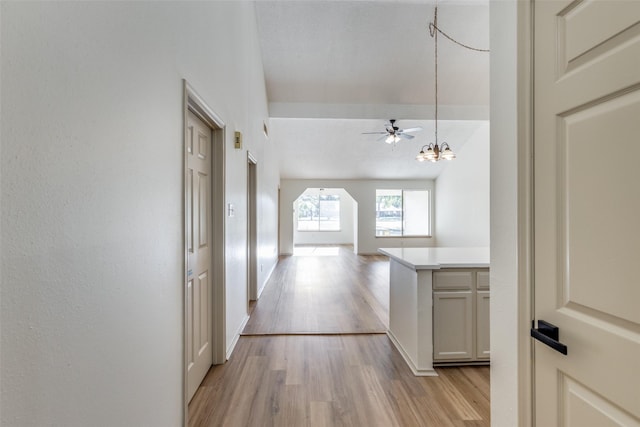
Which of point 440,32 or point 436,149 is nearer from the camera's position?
point 436,149

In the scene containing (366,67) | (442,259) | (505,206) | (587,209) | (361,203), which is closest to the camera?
(587,209)

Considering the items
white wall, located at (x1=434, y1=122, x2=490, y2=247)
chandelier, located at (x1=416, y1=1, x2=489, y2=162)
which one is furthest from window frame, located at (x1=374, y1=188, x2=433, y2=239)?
chandelier, located at (x1=416, y1=1, x2=489, y2=162)

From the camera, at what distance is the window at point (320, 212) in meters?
12.8

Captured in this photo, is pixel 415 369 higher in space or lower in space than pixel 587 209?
lower

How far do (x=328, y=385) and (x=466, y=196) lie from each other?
6932 millimetres

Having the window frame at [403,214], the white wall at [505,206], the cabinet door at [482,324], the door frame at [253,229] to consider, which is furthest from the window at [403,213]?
the white wall at [505,206]

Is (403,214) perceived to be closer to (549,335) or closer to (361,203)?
(361,203)

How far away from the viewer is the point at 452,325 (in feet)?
7.96

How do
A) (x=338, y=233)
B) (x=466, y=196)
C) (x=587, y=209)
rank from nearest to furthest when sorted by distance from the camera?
1. (x=587, y=209)
2. (x=466, y=196)
3. (x=338, y=233)

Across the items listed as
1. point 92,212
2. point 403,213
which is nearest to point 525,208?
point 92,212

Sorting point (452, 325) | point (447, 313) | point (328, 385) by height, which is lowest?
point (328, 385)

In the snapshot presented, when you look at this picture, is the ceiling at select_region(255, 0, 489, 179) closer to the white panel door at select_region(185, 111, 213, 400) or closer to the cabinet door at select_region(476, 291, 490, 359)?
the white panel door at select_region(185, 111, 213, 400)

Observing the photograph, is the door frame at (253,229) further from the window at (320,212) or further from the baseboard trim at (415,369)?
the window at (320,212)

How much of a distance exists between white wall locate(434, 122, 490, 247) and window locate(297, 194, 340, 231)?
457 cm
